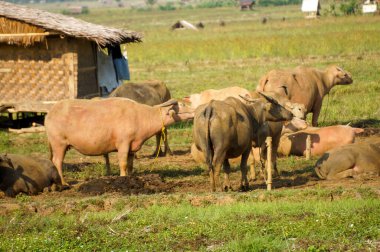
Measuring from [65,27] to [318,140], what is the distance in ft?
22.3

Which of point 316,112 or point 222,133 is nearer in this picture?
point 222,133

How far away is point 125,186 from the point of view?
1242cm

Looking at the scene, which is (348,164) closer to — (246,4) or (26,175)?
(26,175)

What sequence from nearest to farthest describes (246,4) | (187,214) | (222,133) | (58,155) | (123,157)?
(187,214) → (222,133) → (123,157) → (58,155) → (246,4)

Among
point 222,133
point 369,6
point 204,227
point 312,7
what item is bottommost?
point 312,7

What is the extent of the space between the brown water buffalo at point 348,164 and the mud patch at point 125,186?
97.9 inches

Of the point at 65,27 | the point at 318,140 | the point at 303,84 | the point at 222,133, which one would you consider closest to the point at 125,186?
the point at 222,133

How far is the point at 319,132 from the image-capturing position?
51.8 feet

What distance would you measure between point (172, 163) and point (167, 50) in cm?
2461

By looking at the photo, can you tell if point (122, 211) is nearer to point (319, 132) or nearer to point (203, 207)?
point (203, 207)

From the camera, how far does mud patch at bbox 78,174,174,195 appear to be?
40.3 ft

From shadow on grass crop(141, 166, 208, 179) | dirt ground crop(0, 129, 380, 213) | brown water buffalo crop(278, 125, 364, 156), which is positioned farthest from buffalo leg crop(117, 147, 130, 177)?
brown water buffalo crop(278, 125, 364, 156)

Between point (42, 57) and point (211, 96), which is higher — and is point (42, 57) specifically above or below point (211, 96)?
above

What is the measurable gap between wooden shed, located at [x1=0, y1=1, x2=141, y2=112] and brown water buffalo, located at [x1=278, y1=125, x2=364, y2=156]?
17.9 feet
